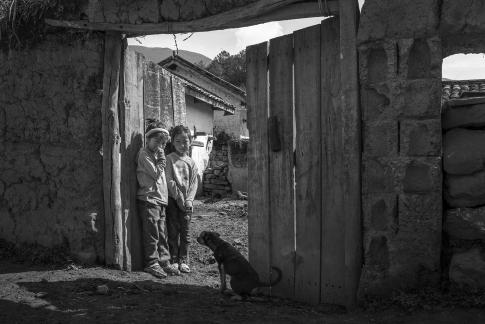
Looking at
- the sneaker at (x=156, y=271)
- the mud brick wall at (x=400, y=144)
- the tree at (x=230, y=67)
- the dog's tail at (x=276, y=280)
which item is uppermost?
the tree at (x=230, y=67)

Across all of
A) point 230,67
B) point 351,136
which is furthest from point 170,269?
point 230,67

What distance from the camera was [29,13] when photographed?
5.41 metres

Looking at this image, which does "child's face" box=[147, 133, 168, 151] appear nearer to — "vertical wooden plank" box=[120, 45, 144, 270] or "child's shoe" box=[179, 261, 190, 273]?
"vertical wooden plank" box=[120, 45, 144, 270]

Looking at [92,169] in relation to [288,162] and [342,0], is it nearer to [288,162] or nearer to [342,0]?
[288,162]

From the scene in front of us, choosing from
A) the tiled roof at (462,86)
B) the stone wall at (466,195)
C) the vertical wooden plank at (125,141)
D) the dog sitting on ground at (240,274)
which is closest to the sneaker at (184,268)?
the vertical wooden plank at (125,141)

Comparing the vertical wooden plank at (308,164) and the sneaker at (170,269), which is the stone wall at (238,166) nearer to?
the sneaker at (170,269)

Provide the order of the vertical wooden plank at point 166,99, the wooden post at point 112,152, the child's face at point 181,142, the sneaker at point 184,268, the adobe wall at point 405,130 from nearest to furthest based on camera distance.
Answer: the adobe wall at point 405,130 → the wooden post at point 112,152 → the sneaker at point 184,268 → the child's face at point 181,142 → the vertical wooden plank at point 166,99

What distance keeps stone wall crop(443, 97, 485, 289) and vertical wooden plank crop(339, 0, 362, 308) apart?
638 mm

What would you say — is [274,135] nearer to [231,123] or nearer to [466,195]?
[466,195]

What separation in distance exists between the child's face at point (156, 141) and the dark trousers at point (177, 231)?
762 millimetres

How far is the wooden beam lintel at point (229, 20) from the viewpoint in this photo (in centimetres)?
424

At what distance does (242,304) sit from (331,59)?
220 centimetres

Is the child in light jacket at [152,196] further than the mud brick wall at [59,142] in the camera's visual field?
Yes

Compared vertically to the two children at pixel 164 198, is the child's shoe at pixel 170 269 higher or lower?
lower
